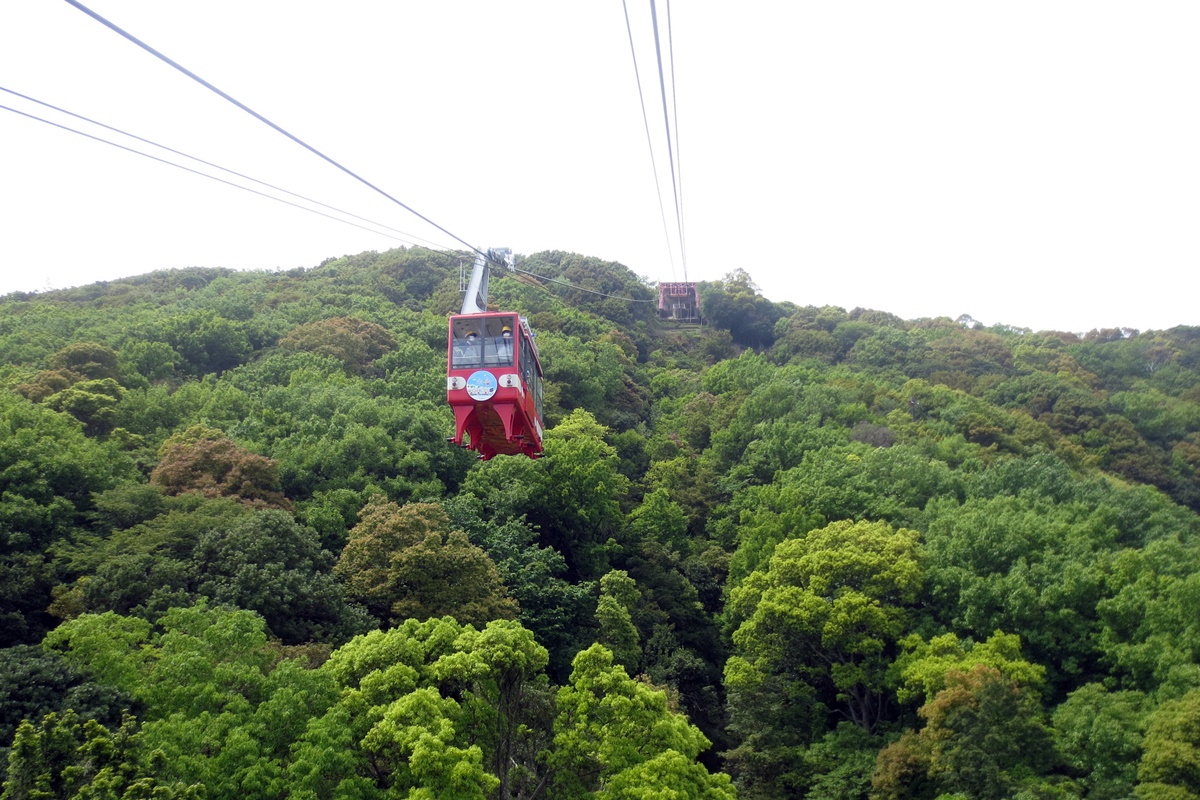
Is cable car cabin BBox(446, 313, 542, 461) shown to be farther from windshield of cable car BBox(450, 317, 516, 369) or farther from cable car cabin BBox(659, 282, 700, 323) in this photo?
cable car cabin BBox(659, 282, 700, 323)

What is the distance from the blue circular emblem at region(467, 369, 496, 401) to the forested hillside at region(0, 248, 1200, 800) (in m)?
5.01

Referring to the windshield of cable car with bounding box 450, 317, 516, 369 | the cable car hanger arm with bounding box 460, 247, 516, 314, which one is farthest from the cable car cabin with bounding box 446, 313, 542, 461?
the cable car hanger arm with bounding box 460, 247, 516, 314

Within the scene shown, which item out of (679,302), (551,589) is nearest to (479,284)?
(551,589)

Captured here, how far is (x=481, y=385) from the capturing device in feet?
61.8

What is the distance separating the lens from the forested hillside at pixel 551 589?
1666 cm

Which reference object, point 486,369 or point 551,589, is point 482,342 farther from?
point 551,589

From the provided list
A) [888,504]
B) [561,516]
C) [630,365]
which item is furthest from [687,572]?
[630,365]

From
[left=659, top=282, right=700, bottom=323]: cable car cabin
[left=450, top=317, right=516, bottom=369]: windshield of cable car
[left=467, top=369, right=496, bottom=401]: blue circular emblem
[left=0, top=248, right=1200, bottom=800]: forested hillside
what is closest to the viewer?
[left=0, top=248, right=1200, bottom=800]: forested hillside

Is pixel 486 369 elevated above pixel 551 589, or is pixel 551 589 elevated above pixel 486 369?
pixel 486 369

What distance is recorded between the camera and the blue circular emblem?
18781 millimetres

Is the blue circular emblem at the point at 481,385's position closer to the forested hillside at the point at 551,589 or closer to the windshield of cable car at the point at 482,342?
the windshield of cable car at the point at 482,342

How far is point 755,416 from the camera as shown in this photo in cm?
4491

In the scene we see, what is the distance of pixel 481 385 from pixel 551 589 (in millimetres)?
10630

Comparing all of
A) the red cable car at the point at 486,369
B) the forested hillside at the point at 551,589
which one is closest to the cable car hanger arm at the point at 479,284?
the red cable car at the point at 486,369
